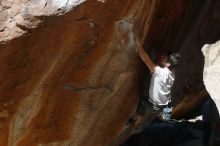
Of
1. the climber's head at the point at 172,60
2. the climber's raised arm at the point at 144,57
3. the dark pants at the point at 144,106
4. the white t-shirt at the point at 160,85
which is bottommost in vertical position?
the dark pants at the point at 144,106

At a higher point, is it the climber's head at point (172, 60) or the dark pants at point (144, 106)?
the climber's head at point (172, 60)

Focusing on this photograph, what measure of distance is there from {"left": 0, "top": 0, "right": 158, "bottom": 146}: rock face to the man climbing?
9.1 inches

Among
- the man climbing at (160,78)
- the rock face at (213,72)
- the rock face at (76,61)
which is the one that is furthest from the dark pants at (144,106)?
the rock face at (213,72)

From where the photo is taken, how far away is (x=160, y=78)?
6.93m

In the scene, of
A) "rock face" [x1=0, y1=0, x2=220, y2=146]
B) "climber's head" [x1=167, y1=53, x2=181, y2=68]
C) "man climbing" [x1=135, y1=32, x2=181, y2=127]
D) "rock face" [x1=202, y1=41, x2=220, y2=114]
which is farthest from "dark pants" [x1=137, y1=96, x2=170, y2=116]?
"rock face" [x1=202, y1=41, x2=220, y2=114]

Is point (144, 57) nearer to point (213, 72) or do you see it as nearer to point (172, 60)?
point (172, 60)

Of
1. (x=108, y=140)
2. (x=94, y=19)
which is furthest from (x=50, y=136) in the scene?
(x=94, y=19)

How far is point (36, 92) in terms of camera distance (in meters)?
6.17

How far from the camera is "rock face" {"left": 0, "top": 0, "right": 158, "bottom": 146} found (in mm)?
5480

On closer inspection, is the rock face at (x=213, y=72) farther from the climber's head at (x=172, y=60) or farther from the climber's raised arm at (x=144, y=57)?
the climber's raised arm at (x=144, y=57)

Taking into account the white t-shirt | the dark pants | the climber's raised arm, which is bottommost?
the dark pants

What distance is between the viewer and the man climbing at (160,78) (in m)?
6.85

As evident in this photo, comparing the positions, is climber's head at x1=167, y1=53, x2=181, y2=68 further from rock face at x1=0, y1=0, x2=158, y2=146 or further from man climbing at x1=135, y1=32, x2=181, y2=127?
rock face at x1=0, y1=0, x2=158, y2=146

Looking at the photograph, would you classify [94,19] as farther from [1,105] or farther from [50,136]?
[50,136]
